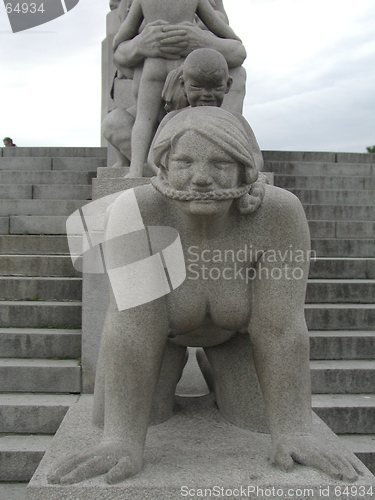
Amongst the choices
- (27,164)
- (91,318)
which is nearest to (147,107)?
(91,318)

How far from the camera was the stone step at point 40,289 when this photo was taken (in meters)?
4.34

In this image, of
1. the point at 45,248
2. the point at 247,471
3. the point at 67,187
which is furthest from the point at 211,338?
the point at 67,187

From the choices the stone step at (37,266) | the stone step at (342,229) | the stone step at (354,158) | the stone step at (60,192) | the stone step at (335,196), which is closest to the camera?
the stone step at (37,266)

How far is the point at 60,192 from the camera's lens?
6434 mm

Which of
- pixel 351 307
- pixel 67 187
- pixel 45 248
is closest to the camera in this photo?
pixel 351 307

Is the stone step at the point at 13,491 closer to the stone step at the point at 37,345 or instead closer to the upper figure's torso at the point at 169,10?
the stone step at the point at 37,345

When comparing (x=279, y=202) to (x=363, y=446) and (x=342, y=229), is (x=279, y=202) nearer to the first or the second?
(x=363, y=446)

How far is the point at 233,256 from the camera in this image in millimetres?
2027

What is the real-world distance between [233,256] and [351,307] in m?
2.83

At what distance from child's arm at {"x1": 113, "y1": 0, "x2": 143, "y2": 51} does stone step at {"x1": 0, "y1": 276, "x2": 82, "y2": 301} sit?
2138mm

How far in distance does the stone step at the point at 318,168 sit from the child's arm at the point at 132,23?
3.35 meters

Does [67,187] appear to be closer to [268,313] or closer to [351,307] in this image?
[351,307]

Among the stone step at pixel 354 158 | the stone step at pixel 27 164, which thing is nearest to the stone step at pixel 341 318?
the stone step at pixel 354 158

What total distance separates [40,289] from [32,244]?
0.82m
